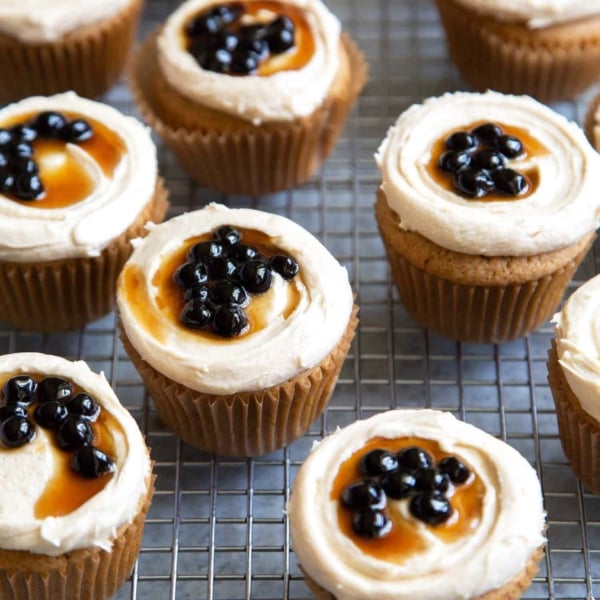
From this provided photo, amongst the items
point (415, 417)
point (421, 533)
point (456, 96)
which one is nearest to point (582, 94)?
point (456, 96)

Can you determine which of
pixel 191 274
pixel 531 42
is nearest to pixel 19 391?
pixel 191 274

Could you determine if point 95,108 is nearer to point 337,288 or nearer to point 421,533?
point 337,288

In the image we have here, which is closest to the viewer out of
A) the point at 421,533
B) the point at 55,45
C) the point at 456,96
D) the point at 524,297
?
the point at 421,533

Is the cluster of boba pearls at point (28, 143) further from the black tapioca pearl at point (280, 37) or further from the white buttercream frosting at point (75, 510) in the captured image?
the white buttercream frosting at point (75, 510)

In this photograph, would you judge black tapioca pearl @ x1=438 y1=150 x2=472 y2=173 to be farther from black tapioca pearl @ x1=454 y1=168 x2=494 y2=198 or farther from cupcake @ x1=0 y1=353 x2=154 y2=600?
cupcake @ x1=0 y1=353 x2=154 y2=600

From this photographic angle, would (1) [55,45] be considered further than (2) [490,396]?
Yes

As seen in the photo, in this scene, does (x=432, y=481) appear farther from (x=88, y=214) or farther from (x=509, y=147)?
(x=88, y=214)

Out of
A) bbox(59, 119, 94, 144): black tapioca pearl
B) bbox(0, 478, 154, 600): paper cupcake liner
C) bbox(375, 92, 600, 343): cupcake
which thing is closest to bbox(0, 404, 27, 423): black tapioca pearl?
bbox(0, 478, 154, 600): paper cupcake liner
